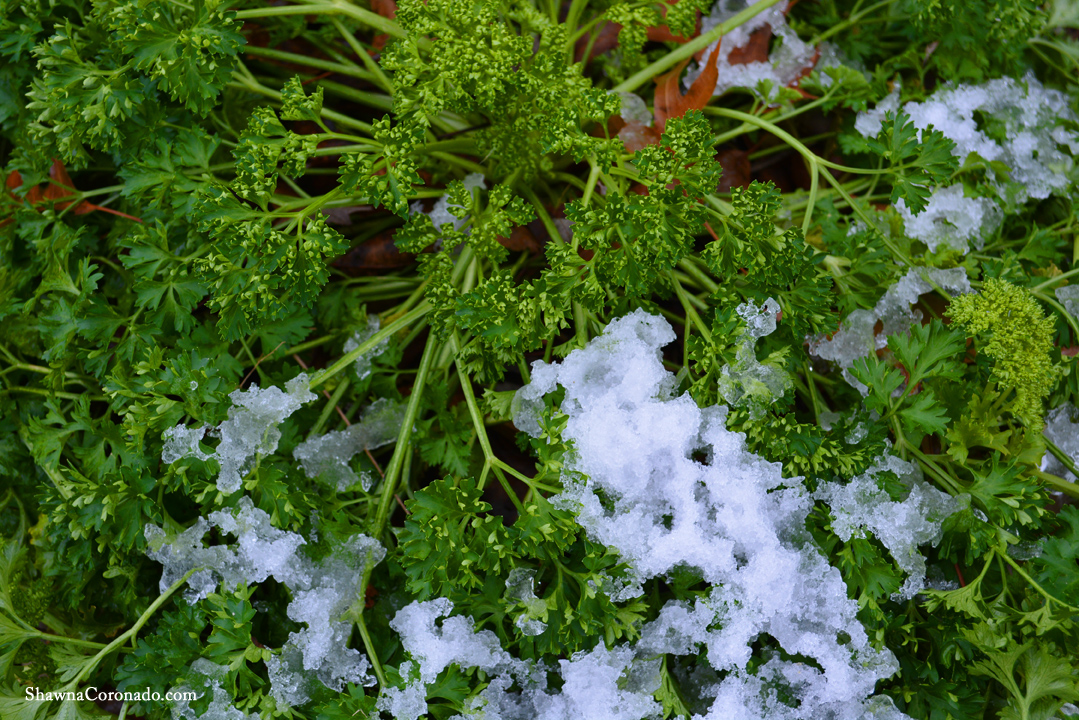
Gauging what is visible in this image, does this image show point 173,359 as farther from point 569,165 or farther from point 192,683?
point 569,165

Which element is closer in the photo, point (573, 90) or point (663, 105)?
point (573, 90)

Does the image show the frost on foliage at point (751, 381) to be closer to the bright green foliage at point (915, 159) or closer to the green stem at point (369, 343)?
the bright green foliage at point (915, 159)

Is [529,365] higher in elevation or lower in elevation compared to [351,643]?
higher

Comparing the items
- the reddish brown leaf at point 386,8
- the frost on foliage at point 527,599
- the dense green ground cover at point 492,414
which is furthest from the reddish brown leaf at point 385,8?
the frost on foliage at point 527,599

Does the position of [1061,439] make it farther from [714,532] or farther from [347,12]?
[347,12]

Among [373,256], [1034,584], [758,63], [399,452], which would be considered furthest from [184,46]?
[1034,584]

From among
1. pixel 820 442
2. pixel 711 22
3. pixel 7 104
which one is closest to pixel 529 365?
pixel 820 442
